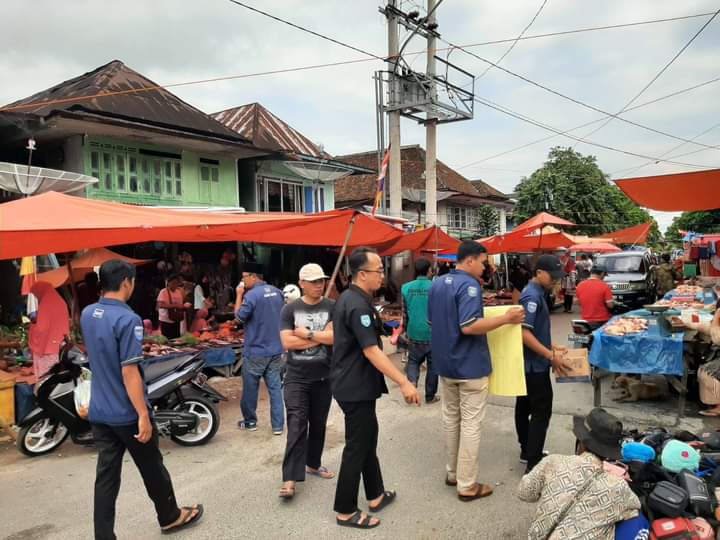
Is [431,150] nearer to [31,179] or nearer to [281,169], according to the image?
[281,169]

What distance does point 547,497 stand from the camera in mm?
2678

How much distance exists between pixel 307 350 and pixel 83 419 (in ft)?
8.73

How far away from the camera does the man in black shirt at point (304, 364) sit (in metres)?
4.07

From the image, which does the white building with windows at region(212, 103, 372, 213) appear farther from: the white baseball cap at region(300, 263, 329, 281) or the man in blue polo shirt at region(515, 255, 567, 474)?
the man in blue polo shirt at region(515, 255, 567, 474)

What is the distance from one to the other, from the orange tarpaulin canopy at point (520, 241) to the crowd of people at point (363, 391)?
29.4 feet

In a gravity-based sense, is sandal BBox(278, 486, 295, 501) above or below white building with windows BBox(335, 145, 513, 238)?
below

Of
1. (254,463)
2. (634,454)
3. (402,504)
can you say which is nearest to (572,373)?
(634,454)

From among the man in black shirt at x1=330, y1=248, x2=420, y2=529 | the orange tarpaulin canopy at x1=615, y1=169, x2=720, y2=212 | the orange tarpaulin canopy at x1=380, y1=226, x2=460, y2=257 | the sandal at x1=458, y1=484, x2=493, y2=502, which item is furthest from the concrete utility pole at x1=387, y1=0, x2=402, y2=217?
the man in black shirt at x1=330, y1=248, x2=420, y2=529

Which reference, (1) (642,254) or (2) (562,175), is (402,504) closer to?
(1) (642,254)

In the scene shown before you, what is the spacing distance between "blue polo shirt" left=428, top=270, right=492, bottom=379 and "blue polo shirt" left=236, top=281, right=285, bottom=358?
237 centimetres

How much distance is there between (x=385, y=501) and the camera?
3924 mm

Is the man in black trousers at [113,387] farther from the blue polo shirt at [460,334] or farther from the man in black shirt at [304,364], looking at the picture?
the blue polo shirt at [460,334]

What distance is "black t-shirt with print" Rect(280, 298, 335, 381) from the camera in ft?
13.5

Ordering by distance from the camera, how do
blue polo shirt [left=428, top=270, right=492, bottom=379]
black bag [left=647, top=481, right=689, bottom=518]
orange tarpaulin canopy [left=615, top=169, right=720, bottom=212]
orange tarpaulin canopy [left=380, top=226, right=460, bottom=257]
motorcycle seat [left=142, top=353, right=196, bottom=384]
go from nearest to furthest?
black bag [left=647, top=481, right=689, bottom=518]
blue polo shirt [left=428, top=270, right=492, bottom=379]
motorcycle seat [left=142, top=353, right=196, bottom=384]
orange tarpaulin canopy [left=615, top=169, right=720, bottom=212]
orange tarpaulin canopy [left=380, top=226, right=460, bottom=257]
